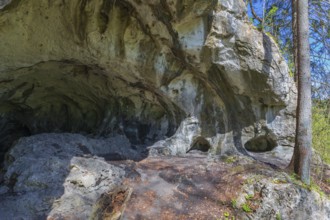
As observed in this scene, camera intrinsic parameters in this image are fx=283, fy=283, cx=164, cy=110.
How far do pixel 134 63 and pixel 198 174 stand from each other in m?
2.98

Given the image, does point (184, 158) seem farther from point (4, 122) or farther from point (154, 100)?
point (4, 122)

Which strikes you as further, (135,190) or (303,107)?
(303,107)

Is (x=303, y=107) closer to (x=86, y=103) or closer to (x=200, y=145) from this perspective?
(x=200, y=145)

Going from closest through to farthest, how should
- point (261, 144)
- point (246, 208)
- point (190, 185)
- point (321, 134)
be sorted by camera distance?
point (246, 208) → point (190, 185) → point (261, 144) → point (321, 134)

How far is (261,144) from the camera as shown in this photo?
8.06 m

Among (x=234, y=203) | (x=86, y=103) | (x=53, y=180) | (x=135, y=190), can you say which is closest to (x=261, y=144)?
(x=234, y=203)

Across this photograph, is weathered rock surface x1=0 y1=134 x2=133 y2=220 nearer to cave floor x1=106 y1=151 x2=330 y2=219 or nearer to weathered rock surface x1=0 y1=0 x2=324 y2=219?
weathered rock surface x1=0 y1=0 x2=324 y2=219

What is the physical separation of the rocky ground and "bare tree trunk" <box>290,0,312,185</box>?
44 centimetres

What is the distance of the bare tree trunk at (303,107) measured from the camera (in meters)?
5.70

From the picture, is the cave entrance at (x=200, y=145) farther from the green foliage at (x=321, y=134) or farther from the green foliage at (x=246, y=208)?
the green foliage at (x=321, y=134)

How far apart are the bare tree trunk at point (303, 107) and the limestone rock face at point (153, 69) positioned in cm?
110

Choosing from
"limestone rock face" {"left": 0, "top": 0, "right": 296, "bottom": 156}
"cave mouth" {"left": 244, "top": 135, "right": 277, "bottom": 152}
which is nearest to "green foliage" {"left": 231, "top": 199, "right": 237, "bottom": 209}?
"limestone rock face" {"left": 0, "top": 0, "right": 296, "bottom": 156}

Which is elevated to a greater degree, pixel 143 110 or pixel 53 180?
pixel 143 110

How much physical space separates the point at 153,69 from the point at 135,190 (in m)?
3.12
